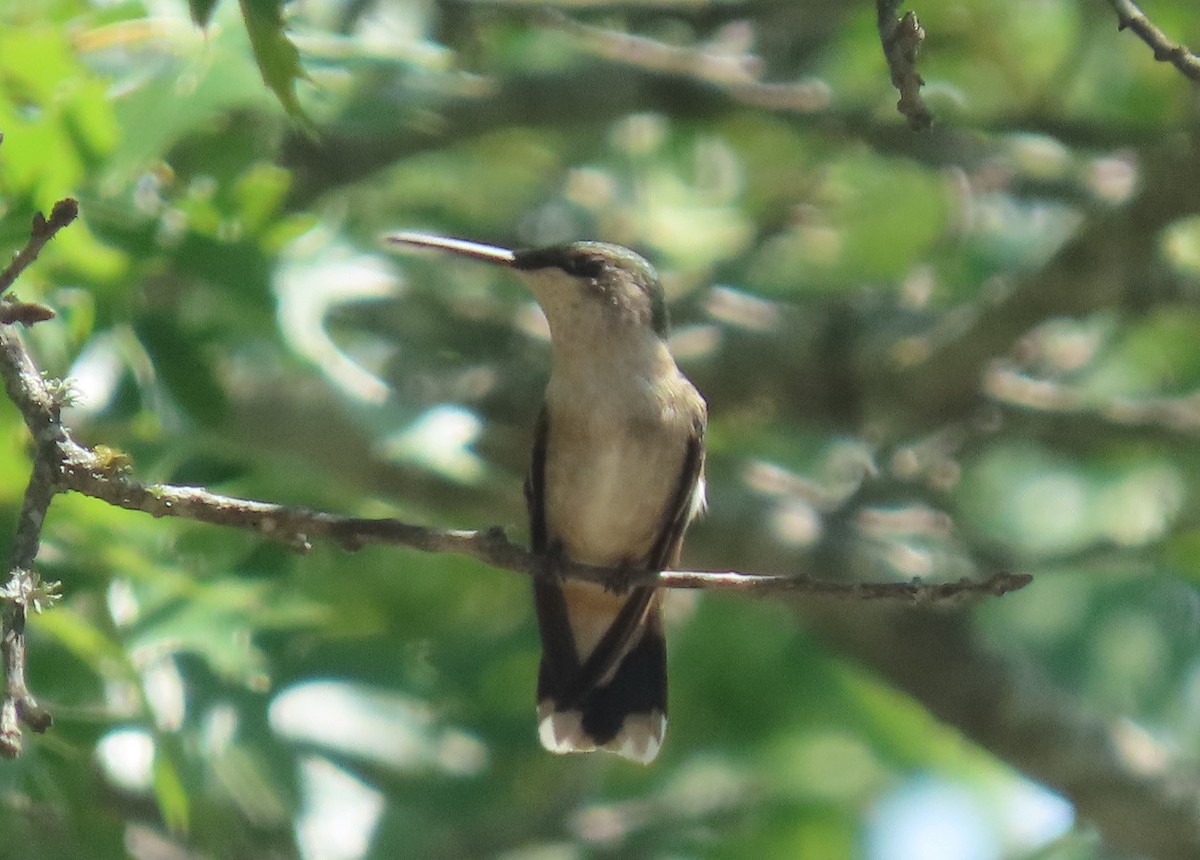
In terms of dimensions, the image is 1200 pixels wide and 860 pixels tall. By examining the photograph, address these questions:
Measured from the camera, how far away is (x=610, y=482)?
4617 millimetres

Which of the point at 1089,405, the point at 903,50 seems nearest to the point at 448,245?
the point at 903,50

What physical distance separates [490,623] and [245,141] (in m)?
2.48

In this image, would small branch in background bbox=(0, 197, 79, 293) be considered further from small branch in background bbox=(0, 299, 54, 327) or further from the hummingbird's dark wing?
the hummingbird's dark wing

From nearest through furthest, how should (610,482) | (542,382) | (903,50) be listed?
(903,50) → (610,482) → (542,382)

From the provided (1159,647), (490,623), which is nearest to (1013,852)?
(1159,647)

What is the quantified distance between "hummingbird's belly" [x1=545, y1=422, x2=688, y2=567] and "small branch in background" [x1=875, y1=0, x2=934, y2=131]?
2.19 metres

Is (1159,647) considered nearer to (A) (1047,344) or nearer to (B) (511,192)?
(A) (1047,344)

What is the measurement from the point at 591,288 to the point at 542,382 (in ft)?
5.42

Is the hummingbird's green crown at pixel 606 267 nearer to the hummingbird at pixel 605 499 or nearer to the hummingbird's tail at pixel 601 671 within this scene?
the hummingbird at pixel 605 499

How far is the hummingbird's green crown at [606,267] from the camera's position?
5.04 metres

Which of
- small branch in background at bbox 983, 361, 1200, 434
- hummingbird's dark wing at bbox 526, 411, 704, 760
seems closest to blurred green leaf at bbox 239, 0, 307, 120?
hummingbird's dark wing at bbox 526, 411, 704, 760

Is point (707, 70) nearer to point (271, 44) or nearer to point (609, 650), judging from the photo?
point (609, 650)

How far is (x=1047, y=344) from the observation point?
8.03 m

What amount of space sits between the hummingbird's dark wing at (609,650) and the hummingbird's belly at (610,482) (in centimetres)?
4
